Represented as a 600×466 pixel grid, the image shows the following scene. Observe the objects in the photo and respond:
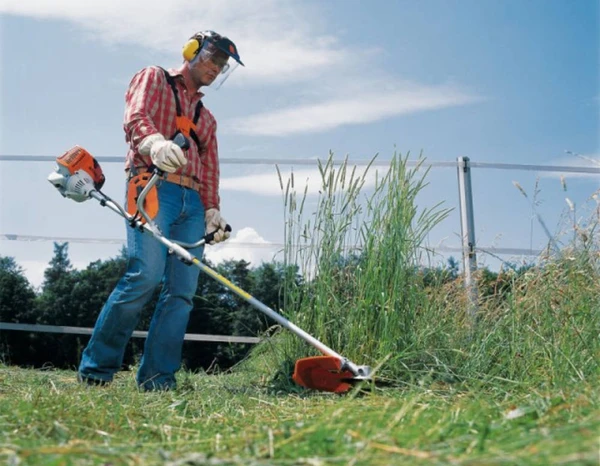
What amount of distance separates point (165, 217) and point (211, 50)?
0.76m

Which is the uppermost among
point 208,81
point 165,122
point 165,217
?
point 208,81

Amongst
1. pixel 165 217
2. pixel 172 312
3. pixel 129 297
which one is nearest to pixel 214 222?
pixel 165 217

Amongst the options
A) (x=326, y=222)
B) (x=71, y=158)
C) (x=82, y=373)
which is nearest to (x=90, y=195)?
(x=71, y=158)

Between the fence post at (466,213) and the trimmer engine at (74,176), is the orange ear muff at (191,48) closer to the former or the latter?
the trimmer engine at (74,176)

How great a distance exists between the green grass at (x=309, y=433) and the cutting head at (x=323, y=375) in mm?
289

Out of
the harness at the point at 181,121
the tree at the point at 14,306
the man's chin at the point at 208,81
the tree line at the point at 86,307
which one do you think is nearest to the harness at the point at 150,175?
the harness at the point at 181,121

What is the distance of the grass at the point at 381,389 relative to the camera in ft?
4.55

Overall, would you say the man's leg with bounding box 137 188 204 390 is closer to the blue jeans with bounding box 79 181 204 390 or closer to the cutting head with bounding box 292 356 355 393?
the blue jeans with bounding box 79 181 204 390

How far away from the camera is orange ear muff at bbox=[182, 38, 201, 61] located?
11.0 feet

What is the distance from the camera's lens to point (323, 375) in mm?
2787

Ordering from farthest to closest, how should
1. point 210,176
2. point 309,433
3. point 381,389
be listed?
point 210,176 → point 381,389 → point 309,433

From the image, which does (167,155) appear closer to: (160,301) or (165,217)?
(165,217)

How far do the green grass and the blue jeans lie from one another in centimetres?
71

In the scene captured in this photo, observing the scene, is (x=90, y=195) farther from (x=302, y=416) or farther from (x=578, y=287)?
(x=578, y=287)
